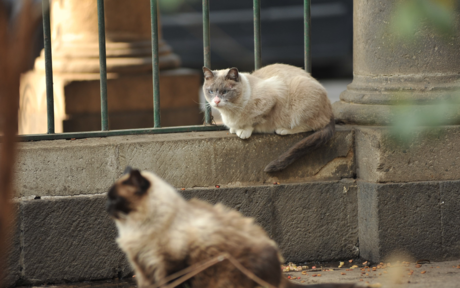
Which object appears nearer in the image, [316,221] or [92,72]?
[316,221]

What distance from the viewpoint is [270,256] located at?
2832mm

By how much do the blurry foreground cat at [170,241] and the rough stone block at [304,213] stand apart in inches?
59.9

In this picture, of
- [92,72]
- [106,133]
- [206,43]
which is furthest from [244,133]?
[92,72]

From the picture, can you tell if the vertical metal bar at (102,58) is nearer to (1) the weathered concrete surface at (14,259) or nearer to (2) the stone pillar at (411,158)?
(1) the weathered concrete surface at (14,259)

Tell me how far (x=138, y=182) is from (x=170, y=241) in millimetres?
316

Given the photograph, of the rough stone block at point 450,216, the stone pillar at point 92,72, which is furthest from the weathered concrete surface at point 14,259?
the rough stone block at point 450,216

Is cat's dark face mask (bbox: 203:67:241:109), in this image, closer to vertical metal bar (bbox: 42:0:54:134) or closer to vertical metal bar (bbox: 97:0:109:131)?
vertical metal bar (bbox: 97:0:109:131)

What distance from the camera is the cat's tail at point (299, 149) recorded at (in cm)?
432

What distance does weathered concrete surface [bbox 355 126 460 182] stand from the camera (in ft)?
14.0

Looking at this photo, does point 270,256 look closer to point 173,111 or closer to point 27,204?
point 27,204

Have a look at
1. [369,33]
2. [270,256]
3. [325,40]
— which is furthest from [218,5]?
[270,256]

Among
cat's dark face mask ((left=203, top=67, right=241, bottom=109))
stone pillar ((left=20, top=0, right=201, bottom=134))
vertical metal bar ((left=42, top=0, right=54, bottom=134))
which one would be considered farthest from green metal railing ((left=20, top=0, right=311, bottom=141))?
stone pillar ((left=20, top=0, right=201, bottom=134))

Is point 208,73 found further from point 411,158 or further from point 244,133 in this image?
point 411,158

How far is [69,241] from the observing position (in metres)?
4.18
